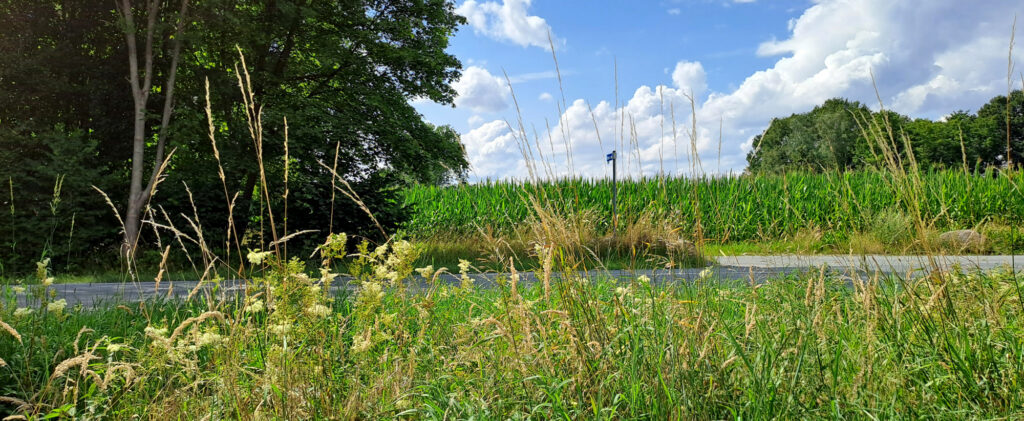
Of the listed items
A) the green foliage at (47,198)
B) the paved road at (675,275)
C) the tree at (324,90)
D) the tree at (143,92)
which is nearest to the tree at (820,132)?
the tree at (324,90)

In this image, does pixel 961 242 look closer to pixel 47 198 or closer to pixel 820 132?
pixel 47 198

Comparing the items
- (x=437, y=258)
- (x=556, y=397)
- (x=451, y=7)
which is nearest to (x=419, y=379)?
(x=556, y=397)

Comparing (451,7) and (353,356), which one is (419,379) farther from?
(451,7)

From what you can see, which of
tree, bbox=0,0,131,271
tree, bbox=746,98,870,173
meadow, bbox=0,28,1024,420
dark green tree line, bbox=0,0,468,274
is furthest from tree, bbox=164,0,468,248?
tree, bbox=746,98,870,173

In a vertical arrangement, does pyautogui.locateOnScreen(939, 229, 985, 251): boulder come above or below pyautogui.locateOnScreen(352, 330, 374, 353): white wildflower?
above

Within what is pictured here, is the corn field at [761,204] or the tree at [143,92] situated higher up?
the tree at [143,92]

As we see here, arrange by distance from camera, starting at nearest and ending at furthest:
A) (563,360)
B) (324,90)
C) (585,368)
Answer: (585,368)
(563,360)
(324,90)

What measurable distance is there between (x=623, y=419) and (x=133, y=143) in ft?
43.8

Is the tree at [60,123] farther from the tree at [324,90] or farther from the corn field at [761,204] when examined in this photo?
the corn field at [761,204]

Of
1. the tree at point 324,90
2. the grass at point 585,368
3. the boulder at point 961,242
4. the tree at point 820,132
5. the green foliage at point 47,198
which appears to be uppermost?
the tree at point 820,132

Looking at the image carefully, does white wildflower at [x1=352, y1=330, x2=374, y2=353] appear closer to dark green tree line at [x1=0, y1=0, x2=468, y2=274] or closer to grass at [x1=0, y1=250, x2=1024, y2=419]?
grass at [x1=0, y1=250, x2=1024, y2=419]

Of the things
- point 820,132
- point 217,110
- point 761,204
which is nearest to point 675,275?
point 217,110

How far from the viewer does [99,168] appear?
11.2m

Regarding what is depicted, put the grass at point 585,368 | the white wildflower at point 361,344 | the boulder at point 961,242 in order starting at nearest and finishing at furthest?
the grass at point 585,368, the white wildflower at point 361,344, the boulder at point 961,242
